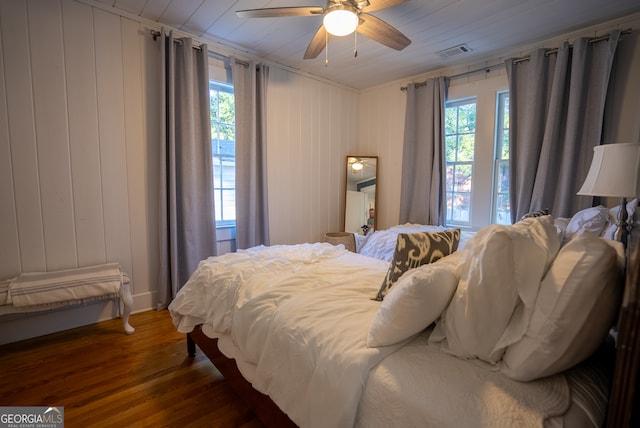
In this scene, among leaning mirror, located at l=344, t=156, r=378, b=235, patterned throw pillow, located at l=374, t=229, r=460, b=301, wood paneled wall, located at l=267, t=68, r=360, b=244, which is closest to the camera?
patterned throw pillow, located at l=374, t=229, r=460, b=301

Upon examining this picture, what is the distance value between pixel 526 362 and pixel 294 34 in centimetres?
→ 307

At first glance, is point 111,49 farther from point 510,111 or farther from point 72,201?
point 510,111

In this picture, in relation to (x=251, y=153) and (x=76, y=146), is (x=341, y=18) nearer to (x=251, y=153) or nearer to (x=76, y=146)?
(x=251, y=153)

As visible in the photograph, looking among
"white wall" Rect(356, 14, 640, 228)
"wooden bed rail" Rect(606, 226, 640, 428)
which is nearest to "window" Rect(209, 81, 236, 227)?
"white wall" Rect(356, 14, 640, 228)

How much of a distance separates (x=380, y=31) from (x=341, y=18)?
19.1 inches

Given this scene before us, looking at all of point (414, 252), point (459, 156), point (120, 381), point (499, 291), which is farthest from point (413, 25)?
point (120, 381)

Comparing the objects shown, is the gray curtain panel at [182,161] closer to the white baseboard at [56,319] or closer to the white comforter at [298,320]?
the white baseboard at [56,319]

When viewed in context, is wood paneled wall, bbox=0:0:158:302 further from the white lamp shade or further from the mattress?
the white lamp shade

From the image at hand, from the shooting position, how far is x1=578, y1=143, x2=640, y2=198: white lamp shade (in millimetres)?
1615

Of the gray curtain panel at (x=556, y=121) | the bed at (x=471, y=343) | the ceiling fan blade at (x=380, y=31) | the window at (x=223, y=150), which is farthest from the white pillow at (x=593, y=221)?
the window at (x=223, y=150)

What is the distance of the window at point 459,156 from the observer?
3.63 meters

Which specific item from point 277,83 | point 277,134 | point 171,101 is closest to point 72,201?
point 171,101

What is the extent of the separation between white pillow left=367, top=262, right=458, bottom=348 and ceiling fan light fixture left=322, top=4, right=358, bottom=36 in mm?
1655

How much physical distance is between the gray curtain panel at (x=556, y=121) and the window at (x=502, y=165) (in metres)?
0.25
